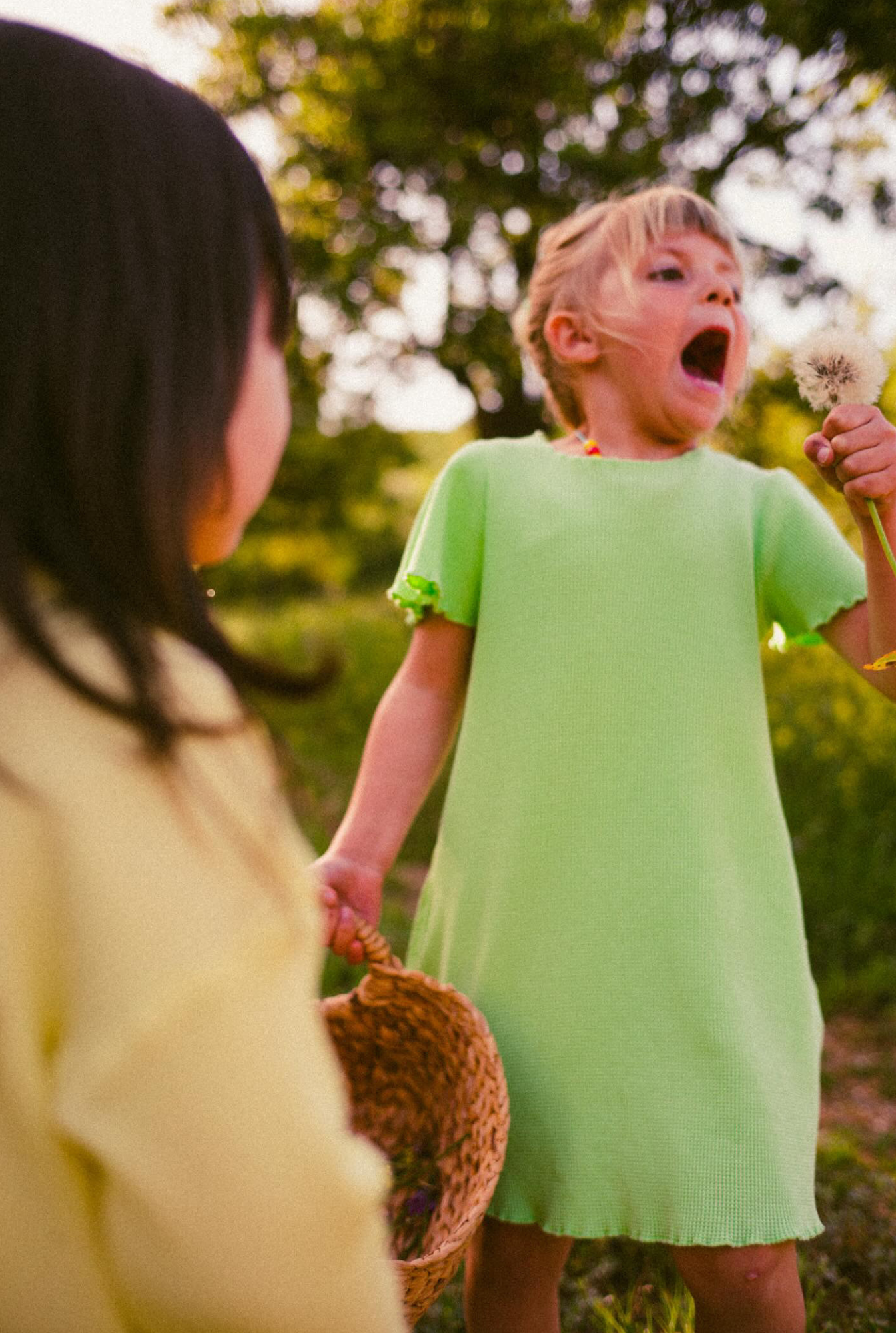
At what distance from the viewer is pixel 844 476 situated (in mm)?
1428

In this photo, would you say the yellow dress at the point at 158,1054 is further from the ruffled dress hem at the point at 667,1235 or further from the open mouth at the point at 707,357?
the open mouth at the point at 707,357

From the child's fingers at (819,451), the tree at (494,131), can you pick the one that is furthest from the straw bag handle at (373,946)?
the tree at (494,131)

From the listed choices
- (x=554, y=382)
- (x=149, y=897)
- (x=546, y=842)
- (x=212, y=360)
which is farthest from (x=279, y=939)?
(x=554, y=382)

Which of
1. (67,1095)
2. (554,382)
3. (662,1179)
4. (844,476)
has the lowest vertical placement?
(662,1179)

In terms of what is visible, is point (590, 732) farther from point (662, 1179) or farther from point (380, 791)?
point (662, 1179)

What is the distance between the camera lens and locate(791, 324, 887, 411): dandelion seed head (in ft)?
4.75

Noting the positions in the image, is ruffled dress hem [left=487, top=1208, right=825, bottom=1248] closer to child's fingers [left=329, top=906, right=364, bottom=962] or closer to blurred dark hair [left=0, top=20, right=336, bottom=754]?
child's fingers [left=329, top=906, right=364, bottom=962]

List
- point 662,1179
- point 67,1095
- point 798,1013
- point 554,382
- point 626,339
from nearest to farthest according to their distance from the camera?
point 67,1095, point 662,1179, point 798,1013, point 626,339, point 554,382

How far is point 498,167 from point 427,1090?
7364mm

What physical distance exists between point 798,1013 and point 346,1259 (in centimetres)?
92

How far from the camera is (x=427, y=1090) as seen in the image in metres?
1.70

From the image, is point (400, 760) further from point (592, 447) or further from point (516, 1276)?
point (516, 1276)

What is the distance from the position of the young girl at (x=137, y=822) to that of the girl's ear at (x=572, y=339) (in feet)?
3.10

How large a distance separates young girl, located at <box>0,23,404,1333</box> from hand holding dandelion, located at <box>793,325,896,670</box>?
2.74ft
